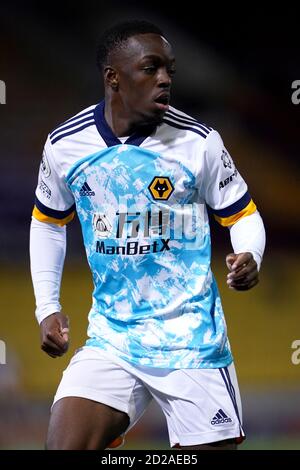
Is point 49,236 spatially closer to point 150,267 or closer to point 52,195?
point 52,195

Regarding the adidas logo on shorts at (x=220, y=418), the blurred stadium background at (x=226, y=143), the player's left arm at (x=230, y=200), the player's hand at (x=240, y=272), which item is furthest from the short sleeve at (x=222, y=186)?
the blurred stadium background at (x=226, y=143)

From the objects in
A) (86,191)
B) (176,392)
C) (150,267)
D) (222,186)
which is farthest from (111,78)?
(176,392)

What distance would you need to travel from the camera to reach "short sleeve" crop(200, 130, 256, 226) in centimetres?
334

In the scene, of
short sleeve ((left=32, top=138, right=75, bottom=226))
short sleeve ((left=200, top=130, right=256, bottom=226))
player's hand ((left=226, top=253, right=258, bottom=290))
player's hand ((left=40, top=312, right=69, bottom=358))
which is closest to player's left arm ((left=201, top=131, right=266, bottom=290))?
short sleeve ((left=200, top=130, right=256, bottom=226))

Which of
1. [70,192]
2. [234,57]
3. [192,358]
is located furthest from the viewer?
[234,57]

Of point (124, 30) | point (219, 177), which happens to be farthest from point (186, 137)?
point (124, 30)

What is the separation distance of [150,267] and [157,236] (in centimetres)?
10

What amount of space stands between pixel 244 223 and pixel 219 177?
0.53 ft

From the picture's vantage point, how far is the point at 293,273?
4.68m

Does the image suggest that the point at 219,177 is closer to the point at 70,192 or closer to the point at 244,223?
the point at 244,223

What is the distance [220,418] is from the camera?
10.7 feet

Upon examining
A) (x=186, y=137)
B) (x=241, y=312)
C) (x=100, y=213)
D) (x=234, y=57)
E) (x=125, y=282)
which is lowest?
(x=241, y=312)

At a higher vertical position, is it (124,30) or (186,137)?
(124,30)

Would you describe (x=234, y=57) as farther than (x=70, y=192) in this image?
Yes
